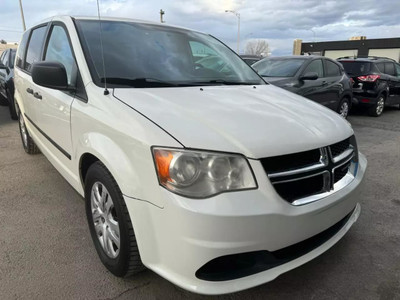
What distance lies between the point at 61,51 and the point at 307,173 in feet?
7.32

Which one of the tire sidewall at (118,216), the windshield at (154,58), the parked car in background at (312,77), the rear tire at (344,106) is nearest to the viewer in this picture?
the tire sidewall at (118,216)

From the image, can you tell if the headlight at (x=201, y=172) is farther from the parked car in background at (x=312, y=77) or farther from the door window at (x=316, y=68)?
the door window at (x=316, y=68)

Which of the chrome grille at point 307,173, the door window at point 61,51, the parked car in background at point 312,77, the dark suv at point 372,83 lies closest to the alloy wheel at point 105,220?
the door window at point 61,51

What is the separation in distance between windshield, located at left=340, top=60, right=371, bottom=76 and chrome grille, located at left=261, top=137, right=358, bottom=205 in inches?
310

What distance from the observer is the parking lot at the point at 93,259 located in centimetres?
215

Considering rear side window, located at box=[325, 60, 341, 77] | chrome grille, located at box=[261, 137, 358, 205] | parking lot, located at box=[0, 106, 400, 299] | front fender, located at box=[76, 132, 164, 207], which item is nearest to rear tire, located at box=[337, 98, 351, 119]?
rear side window, located at box=[325, 60, 341, 77]

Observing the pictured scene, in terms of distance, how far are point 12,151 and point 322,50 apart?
46308 mm

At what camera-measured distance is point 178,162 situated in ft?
5.56

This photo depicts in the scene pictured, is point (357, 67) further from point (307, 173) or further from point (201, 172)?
point (201, 172)

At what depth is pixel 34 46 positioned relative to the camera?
379 cm

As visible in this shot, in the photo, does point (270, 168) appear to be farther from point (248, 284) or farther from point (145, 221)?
point (145, 221)

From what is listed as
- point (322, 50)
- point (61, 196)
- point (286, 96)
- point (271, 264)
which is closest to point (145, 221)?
point (271, 264)

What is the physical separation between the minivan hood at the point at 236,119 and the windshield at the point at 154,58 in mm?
180

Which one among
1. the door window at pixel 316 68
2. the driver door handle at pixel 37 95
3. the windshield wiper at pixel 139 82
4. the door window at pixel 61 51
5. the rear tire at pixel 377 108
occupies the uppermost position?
the door window at pixel 61 51
